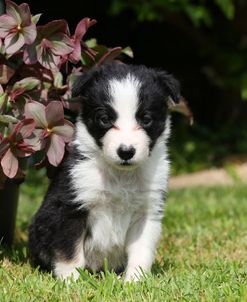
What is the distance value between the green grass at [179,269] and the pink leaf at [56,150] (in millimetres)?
661

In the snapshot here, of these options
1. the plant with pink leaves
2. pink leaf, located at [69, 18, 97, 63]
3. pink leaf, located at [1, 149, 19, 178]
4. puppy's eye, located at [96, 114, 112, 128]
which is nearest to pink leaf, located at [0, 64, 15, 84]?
the plant with pink leaves

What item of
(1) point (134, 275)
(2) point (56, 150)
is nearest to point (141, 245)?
(1) point (134, 275)

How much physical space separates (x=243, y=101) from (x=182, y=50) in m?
1.57

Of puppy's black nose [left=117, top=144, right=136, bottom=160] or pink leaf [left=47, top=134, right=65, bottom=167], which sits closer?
puppy's black nose [left=117, top=144, right=136, bottom=160]

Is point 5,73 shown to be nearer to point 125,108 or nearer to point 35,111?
point 35,111

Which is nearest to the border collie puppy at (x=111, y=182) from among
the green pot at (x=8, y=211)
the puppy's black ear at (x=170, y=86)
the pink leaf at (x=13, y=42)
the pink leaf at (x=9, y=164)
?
the puppy's black ear at (x=170, y=86)

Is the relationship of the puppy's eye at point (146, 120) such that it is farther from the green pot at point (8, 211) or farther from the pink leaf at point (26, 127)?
the green pot at point (8, 211)

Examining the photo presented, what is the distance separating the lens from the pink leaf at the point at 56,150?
4.27 metres

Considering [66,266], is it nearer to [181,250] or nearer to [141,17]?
[181,250]

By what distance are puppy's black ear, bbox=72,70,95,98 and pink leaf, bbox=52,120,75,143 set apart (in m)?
0.18

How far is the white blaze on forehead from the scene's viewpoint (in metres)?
3.98

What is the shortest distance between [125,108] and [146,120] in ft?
0.57

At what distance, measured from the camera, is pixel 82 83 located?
13.8ft

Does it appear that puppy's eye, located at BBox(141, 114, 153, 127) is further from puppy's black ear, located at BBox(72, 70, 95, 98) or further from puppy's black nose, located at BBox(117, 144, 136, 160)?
puppy's black ear, located at BBox(72, 70, 95, 98)
